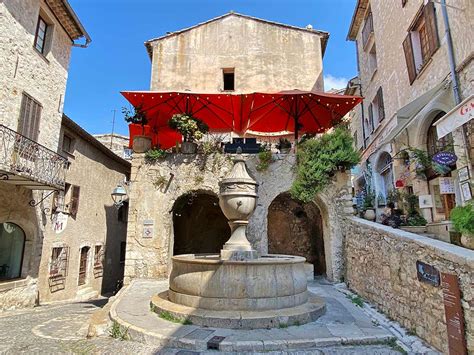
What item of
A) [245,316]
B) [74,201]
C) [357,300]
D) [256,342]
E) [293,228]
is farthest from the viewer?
[74,201]

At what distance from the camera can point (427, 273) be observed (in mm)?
4363

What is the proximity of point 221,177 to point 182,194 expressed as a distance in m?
1.35

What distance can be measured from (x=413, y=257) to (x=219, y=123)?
30.7ft

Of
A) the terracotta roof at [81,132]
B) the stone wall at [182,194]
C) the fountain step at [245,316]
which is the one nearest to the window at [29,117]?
the terracotta roof at [81,132]

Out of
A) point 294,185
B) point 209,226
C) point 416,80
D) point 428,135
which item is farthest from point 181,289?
point 416,80

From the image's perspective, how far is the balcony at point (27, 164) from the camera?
26.7 feet

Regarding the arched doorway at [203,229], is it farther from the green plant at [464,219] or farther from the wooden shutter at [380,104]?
the green plant at [464,219]

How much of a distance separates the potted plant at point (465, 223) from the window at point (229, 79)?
12170 millimetres

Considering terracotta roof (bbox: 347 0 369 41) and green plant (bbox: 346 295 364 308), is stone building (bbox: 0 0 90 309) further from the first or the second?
terracotta roof (bbox: 347 0 369 41)

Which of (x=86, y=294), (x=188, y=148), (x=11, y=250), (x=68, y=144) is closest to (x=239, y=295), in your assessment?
(x=188, y=148)

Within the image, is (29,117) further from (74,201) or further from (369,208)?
(369,208)

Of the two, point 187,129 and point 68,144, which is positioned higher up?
point 68,144

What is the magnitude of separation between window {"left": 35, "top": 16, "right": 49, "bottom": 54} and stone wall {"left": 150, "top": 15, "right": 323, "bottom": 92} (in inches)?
182

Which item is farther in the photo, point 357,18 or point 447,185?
point 357,18
